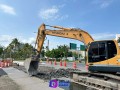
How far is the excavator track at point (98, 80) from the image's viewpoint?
31.2 feet

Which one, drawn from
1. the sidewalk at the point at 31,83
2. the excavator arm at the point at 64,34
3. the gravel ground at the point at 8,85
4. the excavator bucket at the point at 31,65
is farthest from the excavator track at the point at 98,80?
the excavator bucket at the point at 31,65

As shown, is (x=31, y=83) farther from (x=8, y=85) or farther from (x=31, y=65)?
(x=31, y=65)

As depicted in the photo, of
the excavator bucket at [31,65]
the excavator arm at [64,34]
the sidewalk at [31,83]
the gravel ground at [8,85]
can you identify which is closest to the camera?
the sidewalk at [31,83]

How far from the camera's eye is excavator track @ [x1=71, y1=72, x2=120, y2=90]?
950cm

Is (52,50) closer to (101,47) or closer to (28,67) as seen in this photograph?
(28,67)

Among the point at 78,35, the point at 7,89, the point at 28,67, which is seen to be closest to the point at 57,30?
the point at 78,35

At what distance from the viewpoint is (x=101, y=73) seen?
11.1 m

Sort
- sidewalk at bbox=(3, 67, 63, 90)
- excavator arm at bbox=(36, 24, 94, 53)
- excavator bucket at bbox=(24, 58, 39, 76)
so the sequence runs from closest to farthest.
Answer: sidewalk at bbox=(3, 67, 63, 90) → excavator arm at bbox=(36, 24, 94, 53) → excavator bucket at bbox=(24, 58, 39, 76)

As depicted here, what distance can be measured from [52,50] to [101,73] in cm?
10878

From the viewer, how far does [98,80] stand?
10.5 meters

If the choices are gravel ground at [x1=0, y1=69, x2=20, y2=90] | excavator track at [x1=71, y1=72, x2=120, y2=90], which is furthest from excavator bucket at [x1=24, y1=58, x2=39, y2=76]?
excavator track at [x1=71, y1=72, x2=120, y2=90]

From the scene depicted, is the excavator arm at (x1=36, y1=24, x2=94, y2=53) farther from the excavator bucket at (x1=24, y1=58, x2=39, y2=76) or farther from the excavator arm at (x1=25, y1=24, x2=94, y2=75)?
the excavator bucket at (x1=24, y1=58, x2=39, y2=76)

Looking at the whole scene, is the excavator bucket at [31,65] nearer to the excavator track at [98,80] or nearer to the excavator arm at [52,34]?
the excavator arm at [52,34]

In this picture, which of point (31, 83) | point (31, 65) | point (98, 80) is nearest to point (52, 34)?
point (31, 65)
